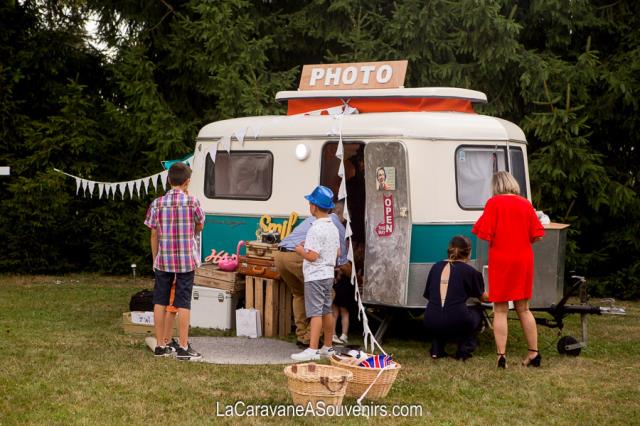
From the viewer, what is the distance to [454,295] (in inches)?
354

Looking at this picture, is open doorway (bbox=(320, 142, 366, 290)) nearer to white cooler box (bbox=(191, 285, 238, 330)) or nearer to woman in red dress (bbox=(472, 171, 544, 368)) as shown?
white cooler box (bbox=(191, 285, 238, 330))

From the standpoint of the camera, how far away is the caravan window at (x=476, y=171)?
977 cm

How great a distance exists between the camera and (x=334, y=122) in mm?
10180

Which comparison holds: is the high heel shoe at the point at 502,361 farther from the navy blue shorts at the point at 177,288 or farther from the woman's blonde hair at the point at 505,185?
the navy blue shorts at the point at 177,288

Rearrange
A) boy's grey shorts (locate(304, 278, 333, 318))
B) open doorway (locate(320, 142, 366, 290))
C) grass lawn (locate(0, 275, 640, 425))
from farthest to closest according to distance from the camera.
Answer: open doorway (locate(320, 142, 366, 290)) < boy's grey shorts (locate(304, 278, 333, 318)) < grass lawn (locate(0, 275, 640, 425))

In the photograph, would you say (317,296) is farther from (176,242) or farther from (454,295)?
(176,242)

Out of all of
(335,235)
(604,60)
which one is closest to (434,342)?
(335,235)

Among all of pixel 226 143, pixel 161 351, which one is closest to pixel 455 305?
pixel 161 351

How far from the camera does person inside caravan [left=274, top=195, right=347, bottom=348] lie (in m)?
9.34

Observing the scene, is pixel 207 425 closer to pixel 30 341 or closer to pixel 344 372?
pixel 344 372

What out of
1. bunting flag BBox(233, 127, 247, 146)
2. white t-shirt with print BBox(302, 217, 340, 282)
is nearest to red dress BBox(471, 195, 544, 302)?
white t-shirt with print BBox(302, 217, 340, 282)

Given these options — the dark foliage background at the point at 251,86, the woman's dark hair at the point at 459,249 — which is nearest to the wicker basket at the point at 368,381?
the woman's dark hair at the point at 459,249

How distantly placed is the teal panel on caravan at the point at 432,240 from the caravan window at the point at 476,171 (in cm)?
30

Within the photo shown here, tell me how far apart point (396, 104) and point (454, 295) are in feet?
7.69
